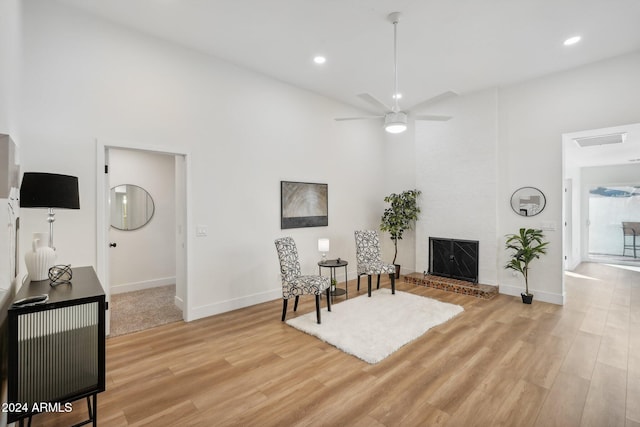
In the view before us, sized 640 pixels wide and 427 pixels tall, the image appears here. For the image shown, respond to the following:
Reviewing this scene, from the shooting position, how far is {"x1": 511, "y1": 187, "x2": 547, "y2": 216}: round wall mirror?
4699 millimetres

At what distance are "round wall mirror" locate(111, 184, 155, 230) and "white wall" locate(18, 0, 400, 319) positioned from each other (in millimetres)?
2264

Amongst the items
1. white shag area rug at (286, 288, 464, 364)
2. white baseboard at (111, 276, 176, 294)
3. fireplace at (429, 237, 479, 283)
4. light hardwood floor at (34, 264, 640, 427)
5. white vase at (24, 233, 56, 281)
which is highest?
white vase at (24, 233, 56, 281)

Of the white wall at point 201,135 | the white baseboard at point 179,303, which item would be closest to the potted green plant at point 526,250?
the white wall at point 201,135

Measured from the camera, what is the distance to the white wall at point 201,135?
2.96 metres

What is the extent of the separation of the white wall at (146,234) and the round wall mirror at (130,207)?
75 mm

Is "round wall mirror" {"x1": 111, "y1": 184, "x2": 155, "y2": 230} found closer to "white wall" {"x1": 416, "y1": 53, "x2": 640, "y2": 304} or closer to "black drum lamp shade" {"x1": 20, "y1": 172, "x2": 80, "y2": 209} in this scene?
"black drum lamp shade" {"x1": 20, "y1": 172, "x2": 80, "y2": 209}

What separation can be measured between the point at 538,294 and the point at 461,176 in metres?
2.30

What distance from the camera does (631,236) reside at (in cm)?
812

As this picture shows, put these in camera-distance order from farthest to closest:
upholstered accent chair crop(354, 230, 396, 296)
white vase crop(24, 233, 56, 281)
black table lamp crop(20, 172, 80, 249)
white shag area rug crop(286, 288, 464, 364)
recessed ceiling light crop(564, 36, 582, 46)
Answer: upholstered accent chair crop(354, 230, 396, 296) → recessed ceiling light crop(564, 36, 582, 46) → white shag area rug crop(286, 288, 464, 364) → black table lamp crop(20, 172, 80, 249) → white vase crop(24, 233, 56, 281)

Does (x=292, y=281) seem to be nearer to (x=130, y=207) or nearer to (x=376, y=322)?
(x=376, y=322)

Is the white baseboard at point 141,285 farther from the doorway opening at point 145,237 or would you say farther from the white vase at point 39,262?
the white vase at point 39,262

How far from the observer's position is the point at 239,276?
4.31m

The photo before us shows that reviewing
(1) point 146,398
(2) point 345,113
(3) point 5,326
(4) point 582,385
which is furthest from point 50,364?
(2) point 345,113

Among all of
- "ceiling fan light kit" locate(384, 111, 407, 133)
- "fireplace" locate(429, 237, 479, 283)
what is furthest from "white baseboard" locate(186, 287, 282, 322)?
"fireplace" locate(429, 237, 479, 283)
